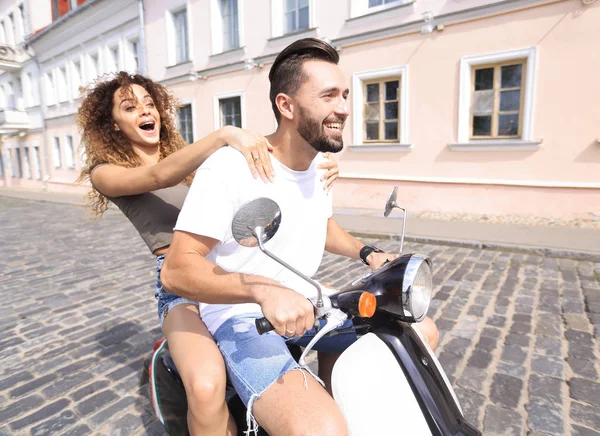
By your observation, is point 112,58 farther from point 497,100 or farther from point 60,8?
point 497,100

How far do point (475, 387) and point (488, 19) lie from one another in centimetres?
818

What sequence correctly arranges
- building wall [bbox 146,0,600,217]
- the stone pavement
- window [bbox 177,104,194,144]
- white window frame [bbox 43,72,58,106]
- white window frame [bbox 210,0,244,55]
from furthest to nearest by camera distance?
1. white window frame [bbox 43,72,58,106]
2. window [bbox 177,104,194,144]
3. white window frame [bbox 210,0,244,55]
4. building wall [bbox 146,0,600,217]
5. the stone pavement

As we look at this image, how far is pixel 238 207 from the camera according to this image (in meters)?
1.46

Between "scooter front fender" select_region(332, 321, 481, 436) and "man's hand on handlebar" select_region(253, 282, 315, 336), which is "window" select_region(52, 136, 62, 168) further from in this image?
"scooter front fender" select_region(332, 321, 481, 436)

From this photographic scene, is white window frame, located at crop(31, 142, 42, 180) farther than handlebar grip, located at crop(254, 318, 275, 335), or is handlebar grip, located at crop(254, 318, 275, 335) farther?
white window frame, located at crop(31, 142, 42, 180)

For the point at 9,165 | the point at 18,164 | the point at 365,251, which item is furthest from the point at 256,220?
the point at 9,165

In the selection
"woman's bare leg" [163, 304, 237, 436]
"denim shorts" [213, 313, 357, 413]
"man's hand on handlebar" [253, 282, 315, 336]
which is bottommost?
"woman's bare leg" [163, 304, 237, 436]

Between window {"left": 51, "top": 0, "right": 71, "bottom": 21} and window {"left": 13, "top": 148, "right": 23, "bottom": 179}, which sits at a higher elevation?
window {"left": 51, "top": 0, "right": 71, "bottom": 21}

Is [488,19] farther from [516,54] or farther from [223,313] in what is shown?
[223,313]

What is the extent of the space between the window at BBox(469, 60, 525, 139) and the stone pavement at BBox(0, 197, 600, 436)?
370 centimetres

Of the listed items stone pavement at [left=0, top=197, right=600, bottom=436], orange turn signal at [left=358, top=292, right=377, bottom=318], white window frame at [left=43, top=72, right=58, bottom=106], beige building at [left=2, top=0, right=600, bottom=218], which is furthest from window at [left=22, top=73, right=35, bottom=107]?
orange turn signal at [left=358, top=292, right=377, bottom=318]

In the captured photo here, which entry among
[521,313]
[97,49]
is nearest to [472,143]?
[521,313]

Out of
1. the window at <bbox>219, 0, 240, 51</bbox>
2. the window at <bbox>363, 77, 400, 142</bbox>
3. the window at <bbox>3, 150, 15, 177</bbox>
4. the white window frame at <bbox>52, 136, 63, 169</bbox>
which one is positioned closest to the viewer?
the window at <bbox>363, 77, 400, 142</bbox>

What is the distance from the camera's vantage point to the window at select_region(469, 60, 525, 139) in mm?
8375
